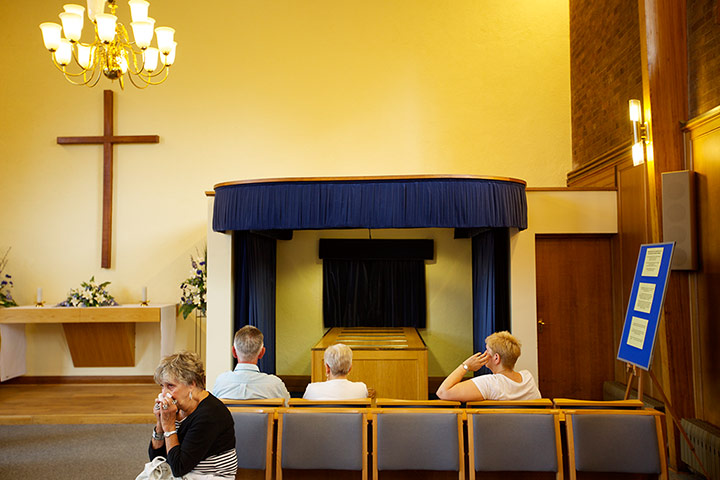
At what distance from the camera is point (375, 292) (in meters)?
7.70

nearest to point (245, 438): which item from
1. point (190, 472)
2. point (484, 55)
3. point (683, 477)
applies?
point (190, 472)

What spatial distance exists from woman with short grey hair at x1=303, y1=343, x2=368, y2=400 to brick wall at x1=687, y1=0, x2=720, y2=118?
11.1 feet

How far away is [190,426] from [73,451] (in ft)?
10.7

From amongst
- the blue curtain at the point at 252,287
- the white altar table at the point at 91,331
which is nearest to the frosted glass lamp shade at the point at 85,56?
the blue curtain at the point at 252,287

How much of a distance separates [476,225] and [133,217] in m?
4.77

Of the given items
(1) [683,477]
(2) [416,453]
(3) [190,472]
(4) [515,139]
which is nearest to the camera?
(3) [190,472]

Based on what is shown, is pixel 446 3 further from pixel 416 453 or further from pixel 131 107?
pixel 416 453

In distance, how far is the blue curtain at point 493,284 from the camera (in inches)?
233

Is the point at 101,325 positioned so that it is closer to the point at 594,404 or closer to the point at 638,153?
the point at 594,404

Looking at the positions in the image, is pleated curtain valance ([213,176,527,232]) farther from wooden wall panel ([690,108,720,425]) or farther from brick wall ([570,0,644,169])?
brick wall ([570,0,644,169])

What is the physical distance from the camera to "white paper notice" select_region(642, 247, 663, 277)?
4137mm

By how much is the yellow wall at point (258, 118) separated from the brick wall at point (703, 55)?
9.36 ft

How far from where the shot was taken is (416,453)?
3.12 metres

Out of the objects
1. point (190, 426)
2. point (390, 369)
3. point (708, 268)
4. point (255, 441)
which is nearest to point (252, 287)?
point (390, 369)
